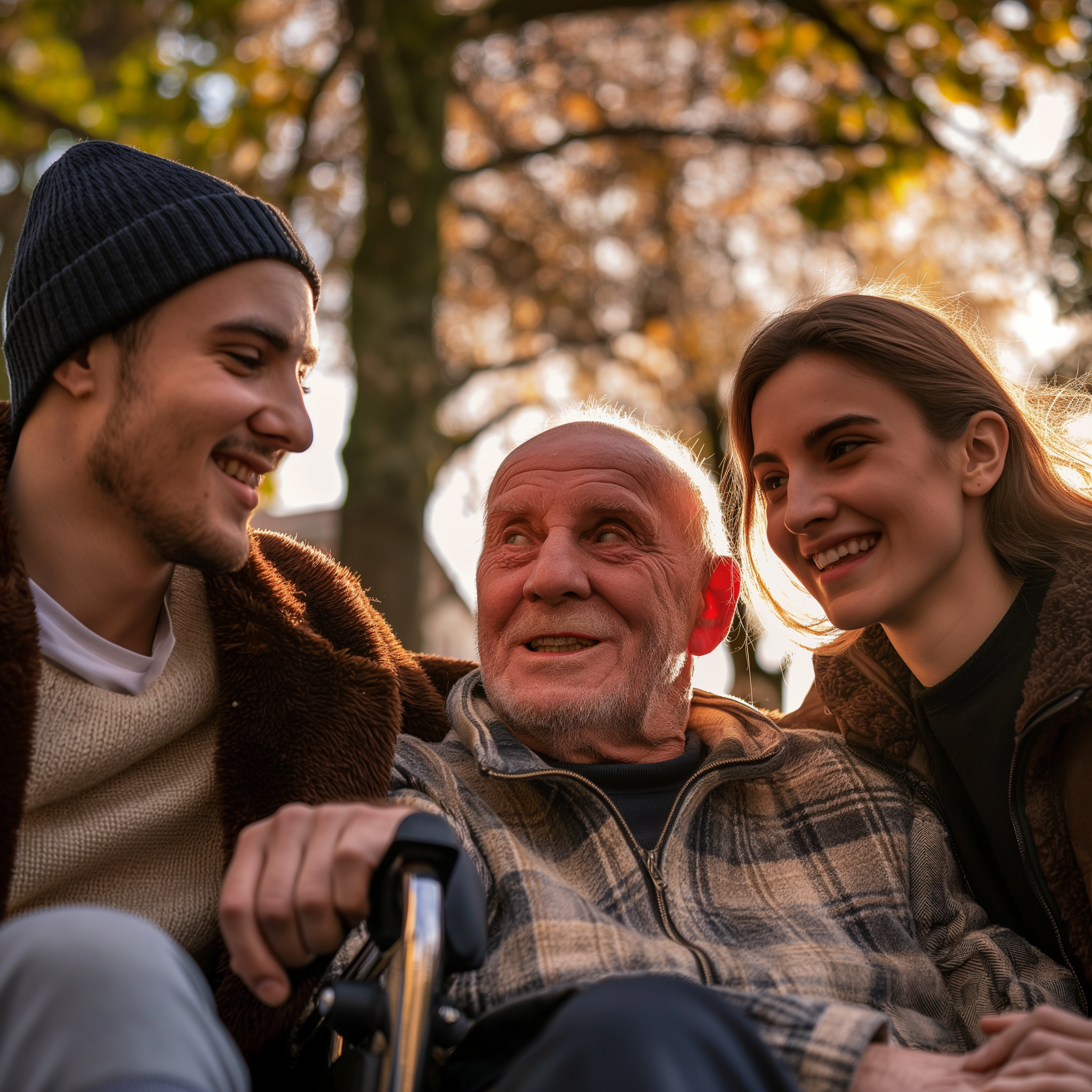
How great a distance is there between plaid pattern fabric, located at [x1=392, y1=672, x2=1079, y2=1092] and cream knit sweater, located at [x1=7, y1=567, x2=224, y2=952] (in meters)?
0.39

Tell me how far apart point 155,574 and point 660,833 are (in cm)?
110

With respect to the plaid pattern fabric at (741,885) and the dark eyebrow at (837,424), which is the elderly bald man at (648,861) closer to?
the plaid pattern fabric at (741,885)

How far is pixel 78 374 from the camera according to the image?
1.98 metres

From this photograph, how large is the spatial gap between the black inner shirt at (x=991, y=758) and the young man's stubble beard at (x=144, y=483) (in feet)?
4.78

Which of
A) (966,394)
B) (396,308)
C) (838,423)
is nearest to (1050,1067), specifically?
(838,423)

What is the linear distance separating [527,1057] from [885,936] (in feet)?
3.99

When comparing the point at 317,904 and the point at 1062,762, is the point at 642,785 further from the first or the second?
the point at 317,904

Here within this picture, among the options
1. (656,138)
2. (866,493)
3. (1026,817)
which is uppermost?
(656,138)

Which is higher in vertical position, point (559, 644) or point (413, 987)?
point (413, 987)

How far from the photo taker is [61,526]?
1937 mm

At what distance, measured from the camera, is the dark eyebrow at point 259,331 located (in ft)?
6.47

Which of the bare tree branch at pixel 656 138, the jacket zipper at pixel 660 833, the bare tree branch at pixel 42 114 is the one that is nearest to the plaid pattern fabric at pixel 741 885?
the jacket zipper at pixel 660 833

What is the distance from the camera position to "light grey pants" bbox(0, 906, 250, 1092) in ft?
3.23

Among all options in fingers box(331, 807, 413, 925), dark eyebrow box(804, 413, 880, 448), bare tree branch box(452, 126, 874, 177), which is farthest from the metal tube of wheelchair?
bare tree branch box(452, 126, 874, 177)
